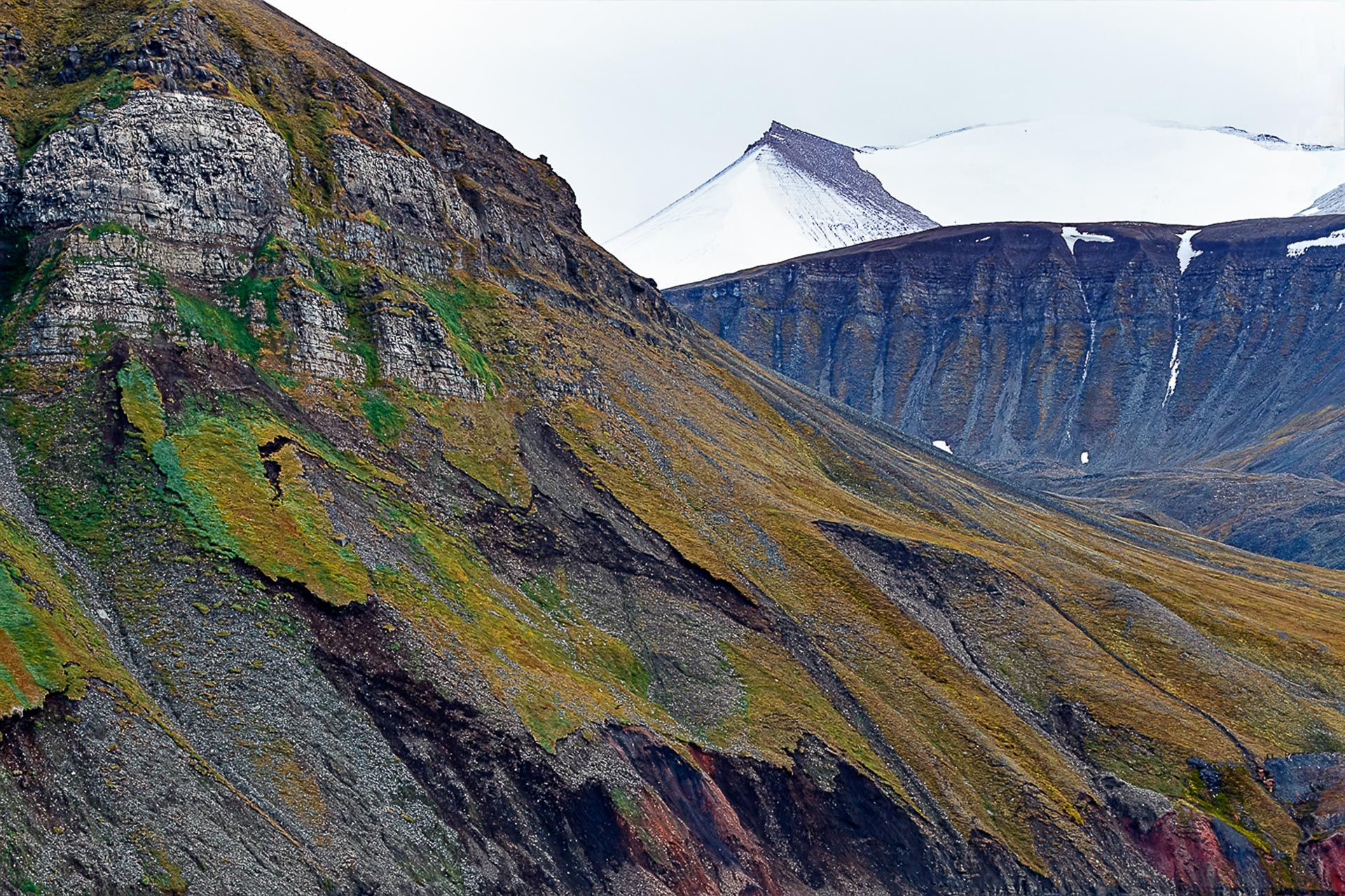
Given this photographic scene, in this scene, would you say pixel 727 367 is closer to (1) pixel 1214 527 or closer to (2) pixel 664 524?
(2) pixel 664 524

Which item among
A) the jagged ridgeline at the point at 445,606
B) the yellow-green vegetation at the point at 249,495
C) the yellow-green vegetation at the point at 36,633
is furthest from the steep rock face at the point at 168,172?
the yellow-green vegetation at the point at 36,633

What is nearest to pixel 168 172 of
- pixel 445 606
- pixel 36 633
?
pixel 445 606

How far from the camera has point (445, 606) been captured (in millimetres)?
53000

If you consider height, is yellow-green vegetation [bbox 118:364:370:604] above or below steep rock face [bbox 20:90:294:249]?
below

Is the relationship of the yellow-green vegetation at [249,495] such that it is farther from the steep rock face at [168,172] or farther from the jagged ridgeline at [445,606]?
the steep rock face at [168,172]

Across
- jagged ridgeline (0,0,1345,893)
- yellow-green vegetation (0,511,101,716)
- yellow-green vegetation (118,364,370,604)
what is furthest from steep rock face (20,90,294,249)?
yellow-green vegetation (0,511,101,716)

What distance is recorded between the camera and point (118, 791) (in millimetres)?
36969

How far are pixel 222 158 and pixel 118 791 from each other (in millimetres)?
38016

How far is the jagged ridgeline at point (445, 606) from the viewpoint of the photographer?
139 ft

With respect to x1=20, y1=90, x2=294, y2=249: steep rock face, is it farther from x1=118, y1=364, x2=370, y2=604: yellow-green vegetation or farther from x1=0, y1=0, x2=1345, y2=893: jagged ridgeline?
x1=118, y1=364, x2=370, y2=604: yellow-green vegetation

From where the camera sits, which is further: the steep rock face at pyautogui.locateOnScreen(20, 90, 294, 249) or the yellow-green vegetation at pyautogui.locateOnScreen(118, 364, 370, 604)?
A: the steep rock face at pyautogui.locateOnScreen(20, 90, 294, 249)

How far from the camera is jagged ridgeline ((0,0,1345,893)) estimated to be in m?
42.5

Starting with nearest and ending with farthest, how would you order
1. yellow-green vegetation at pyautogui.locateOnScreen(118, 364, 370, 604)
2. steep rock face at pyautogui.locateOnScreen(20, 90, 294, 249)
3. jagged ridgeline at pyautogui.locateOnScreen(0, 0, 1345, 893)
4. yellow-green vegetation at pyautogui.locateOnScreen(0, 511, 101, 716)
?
yellow-green vegetation at pyautogui.locateOnScreen(0, 511, 101, 716)
jagged ridgeline at pyautogui.locateOnScreen(0, 0, 1345, 893)
yellow-green vegetation at pyautogui.locateOnScreen(118, 364, 370, 604)
steep rock face at pyautogui.locateOnScreen(20, 90, 294, 249)

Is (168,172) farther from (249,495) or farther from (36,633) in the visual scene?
(36,633)
